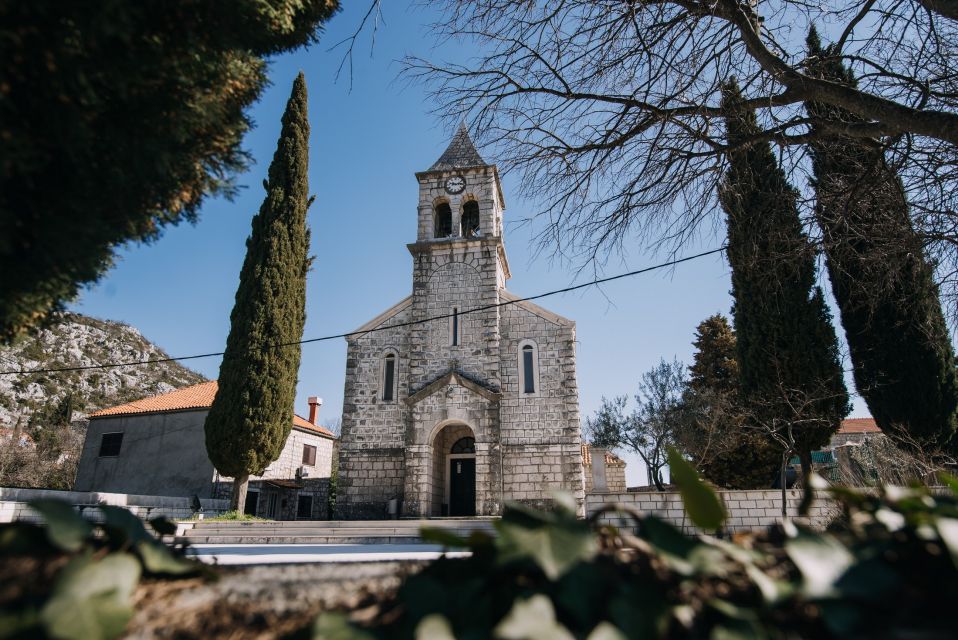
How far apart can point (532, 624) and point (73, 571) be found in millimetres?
940

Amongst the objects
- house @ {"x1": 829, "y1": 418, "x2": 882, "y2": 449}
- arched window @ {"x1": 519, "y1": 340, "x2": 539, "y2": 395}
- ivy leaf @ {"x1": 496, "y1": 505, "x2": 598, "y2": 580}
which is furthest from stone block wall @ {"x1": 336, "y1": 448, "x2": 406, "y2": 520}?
house @ {"x1": 829, "y1": 418, "x2": 882, "y2": 449}

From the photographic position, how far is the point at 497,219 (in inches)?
780

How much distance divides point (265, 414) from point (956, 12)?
51.5ft

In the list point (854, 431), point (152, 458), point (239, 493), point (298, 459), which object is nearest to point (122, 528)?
point (239, 493)

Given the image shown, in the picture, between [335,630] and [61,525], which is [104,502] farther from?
[335,630]

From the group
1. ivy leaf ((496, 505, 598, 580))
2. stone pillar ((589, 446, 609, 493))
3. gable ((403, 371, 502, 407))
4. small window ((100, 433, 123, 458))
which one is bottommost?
ivy leaf ((496, 505, 598, 580))

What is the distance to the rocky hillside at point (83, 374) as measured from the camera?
40.0m

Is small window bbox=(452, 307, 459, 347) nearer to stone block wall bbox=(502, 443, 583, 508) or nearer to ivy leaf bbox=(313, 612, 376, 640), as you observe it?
stone block wall bbox=(502, 443, 583, 508)

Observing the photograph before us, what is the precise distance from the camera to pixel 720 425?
22484mm

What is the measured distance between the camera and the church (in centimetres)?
1598

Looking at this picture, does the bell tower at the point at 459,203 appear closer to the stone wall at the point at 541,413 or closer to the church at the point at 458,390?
the church at the point at 458,390

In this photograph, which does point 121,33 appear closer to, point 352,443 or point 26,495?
point 26,495

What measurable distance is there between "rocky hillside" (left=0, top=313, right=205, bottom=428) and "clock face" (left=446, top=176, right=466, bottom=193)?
3239 cm

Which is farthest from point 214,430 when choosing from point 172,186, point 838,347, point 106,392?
point 106,392
